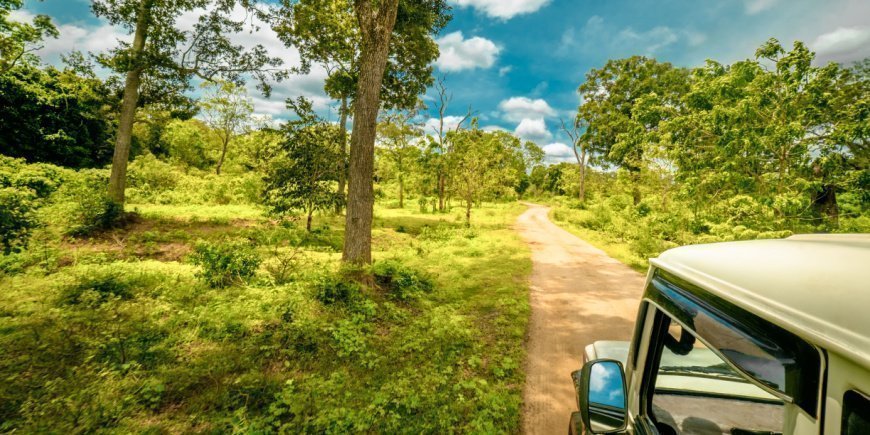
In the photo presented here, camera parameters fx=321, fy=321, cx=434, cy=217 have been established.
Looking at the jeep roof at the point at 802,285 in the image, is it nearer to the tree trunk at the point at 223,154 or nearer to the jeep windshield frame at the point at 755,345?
the jeep windshield frame at the point at 755,345

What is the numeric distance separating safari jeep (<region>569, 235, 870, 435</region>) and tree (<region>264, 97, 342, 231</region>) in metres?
12.4

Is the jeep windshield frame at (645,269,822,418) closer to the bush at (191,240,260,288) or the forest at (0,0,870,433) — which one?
the forest at (0,0,870,433)

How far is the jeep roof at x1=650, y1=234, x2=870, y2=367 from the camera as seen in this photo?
0.68 m

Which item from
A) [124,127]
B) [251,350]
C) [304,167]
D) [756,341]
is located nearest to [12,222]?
[251,350]

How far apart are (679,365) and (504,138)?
4989 cm

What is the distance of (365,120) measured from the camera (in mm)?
7266

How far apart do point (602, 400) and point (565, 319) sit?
17.5 ft

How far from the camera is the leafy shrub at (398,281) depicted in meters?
7.20

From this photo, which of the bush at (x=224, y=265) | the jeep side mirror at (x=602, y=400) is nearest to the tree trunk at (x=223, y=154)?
the bush at (x=224, y=265)

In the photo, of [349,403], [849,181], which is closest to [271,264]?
[349,403]

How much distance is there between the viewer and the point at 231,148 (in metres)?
41.0

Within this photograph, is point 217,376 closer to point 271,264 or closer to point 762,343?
point 271,264

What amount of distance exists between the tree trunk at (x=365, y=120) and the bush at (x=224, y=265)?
6.81 ft

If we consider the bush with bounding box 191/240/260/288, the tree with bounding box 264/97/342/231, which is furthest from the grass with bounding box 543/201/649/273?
the tree with bounding box 264/97/342/231
